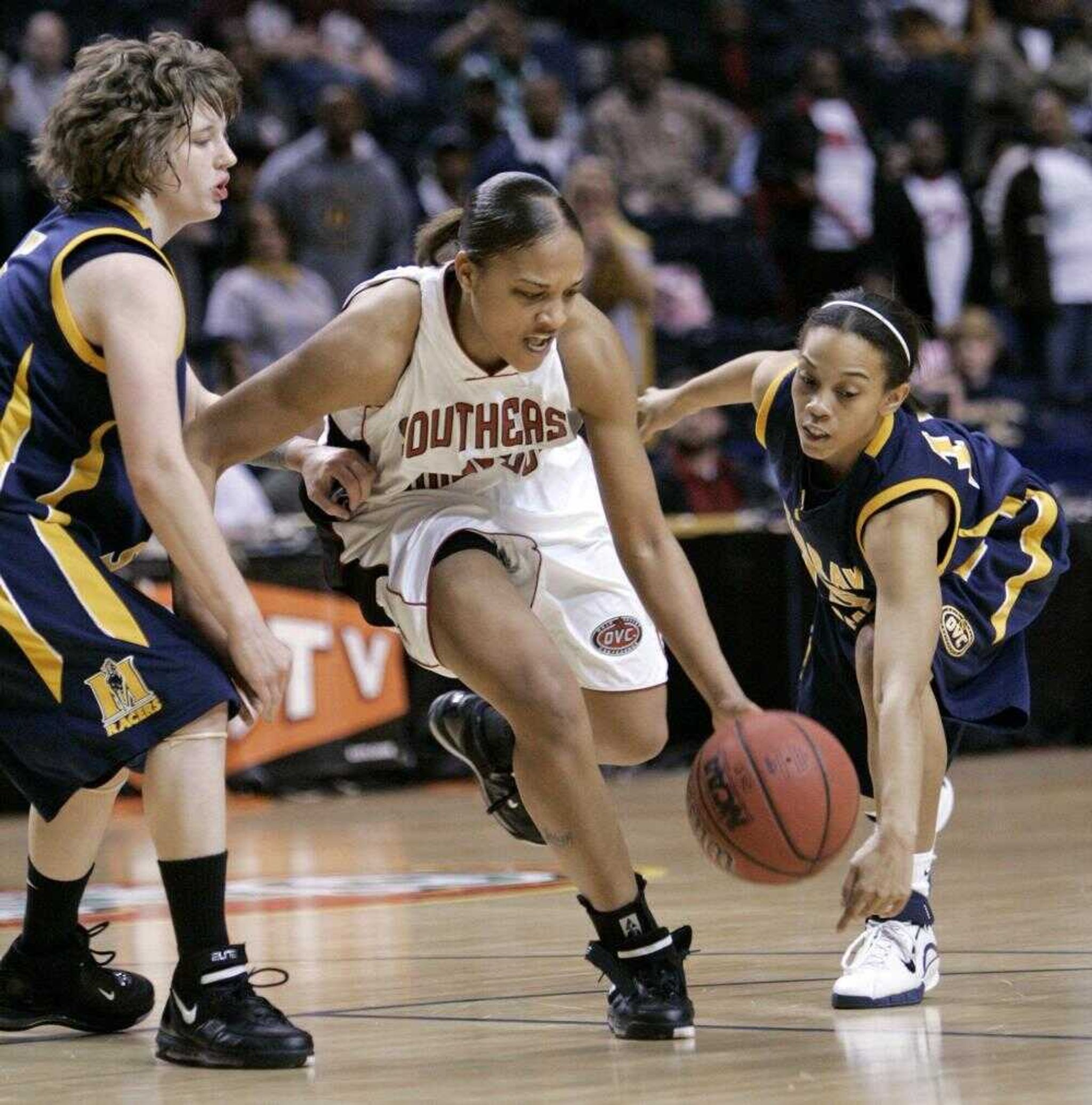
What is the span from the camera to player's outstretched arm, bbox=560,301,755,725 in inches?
151

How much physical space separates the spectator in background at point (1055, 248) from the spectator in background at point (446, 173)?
316cm

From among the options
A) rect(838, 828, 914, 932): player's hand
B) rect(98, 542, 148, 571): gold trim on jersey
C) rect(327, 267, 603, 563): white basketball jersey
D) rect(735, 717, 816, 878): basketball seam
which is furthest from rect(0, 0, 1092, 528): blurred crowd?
rect(838, 828, 914, 932): player's hand

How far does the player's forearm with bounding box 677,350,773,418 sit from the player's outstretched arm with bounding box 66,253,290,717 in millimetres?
1519

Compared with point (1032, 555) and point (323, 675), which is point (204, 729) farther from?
point (323, 675)

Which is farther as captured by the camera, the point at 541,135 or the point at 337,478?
the point at 541,135

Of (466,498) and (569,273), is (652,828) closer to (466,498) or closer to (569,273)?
(466,498)

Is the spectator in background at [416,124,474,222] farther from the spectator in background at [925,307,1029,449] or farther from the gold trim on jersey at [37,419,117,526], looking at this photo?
the gold trim on jersey at [37,419,117,526]

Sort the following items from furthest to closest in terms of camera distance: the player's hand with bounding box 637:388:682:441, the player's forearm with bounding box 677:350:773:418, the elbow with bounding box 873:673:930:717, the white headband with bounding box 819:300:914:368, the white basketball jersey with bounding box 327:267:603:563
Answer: the player's hand with bounding box 637:388:682:441 → the player's forearm with bounding box 677:350:773:418 → the white headband with bounding box 819:300:914:368 → the white basketball jersey with bounding box 327:267:603:563 → the elbow with bounding box 873:673:930:717

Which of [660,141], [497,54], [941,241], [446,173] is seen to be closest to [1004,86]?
[941,241]

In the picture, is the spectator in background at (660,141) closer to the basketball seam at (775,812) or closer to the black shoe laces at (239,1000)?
the basketball seam at (775,812)

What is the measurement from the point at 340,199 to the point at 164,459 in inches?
288

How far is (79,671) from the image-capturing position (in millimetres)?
3365

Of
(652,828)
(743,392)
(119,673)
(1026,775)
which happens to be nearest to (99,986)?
(119,673)

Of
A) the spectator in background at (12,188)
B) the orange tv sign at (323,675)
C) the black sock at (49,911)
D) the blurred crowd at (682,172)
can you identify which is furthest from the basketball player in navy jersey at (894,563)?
the spectator in background at (12,188)
